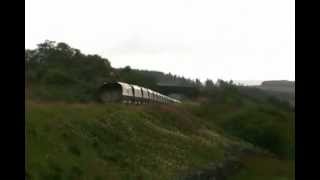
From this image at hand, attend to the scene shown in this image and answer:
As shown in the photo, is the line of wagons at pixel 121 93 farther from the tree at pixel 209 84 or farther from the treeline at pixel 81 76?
the tree at pixel 209 84

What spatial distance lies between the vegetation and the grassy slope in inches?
0.7

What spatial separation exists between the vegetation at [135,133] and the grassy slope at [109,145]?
0.05ft

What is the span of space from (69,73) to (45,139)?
60.4 feet

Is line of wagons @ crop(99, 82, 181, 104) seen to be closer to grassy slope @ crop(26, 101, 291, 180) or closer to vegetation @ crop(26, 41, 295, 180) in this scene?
vegetation @ crop(26, 41, 295, 180)

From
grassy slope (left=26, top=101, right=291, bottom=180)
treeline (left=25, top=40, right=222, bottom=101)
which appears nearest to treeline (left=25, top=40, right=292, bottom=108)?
treeline (left=25, top=40, right=222, bottom=101)

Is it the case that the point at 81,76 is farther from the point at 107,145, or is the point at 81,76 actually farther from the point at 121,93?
the point at 107,145

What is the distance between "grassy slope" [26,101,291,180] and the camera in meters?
10.3

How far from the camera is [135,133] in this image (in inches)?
597

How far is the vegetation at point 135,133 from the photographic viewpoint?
35.3ft

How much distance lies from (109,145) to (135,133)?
6.83 ft

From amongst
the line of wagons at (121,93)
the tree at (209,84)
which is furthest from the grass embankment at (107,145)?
the tree at (209,84)
